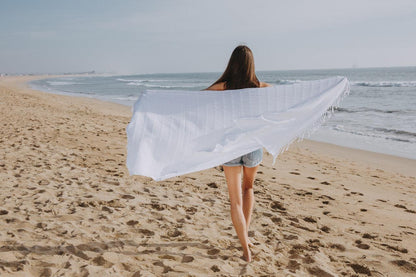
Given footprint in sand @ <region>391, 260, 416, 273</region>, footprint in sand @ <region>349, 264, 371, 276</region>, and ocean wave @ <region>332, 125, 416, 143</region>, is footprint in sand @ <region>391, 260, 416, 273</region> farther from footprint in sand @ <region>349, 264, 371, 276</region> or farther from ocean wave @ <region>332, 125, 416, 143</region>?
ocean wave @ <region>332, 125, 416, 143</region>

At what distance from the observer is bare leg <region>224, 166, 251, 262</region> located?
280cm

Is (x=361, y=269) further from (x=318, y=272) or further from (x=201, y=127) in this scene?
(x=201, y=127)

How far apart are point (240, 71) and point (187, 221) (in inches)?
77.8

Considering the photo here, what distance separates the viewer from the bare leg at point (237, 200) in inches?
110

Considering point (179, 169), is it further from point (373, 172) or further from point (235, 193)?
point (373, 172)

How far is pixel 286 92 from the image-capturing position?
290 cm

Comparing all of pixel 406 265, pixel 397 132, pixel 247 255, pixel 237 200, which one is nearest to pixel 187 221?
pixel 247 255

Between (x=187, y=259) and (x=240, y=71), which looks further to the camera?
(x=187, y=259)

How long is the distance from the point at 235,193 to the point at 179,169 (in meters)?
0.54

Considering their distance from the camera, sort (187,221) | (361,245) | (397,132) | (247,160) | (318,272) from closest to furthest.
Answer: (247,160), (318,272), (361,245), (187,221), (397,132)

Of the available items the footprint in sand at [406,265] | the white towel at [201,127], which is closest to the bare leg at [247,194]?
the white towel at [201,127]

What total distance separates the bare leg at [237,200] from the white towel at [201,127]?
0.52 feet

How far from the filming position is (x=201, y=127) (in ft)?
9.17

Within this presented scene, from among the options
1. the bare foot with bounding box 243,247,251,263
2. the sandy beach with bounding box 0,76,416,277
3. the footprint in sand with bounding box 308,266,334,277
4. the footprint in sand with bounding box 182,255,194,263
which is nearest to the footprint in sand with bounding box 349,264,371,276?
the sandy beach with bounding box 0,76,416,277
